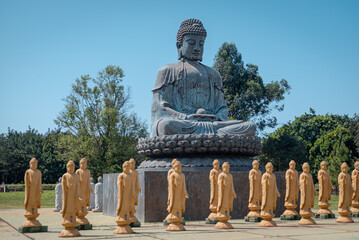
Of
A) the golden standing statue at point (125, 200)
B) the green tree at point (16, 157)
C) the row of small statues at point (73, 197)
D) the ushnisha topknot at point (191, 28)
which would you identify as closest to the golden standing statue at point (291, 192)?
the row of small statues at point (73, 197)

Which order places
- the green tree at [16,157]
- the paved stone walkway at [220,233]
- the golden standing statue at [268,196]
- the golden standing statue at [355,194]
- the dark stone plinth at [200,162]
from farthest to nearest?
the green tree at [16,157]
the dark stone plinth at [200,162]
the golden standing statue at [355,194]
the golden standing statue at [268,196]
the paved stone walkway at [220,233]

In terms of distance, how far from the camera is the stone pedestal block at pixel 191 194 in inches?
412

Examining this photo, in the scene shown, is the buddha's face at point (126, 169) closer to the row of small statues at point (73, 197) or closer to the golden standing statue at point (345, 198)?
the row of small statues at point (73, 197)

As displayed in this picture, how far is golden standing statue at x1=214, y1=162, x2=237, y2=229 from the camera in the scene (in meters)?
8.73

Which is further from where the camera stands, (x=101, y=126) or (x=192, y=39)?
(x=101, y=126)

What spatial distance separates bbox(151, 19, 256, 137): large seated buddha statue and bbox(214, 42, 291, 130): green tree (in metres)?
14.2

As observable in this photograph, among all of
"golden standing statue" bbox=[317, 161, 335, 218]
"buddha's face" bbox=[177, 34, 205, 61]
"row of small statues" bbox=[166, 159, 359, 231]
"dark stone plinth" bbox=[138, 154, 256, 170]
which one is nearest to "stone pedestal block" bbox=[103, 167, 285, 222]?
"dark stone plinth" bbox=[138, 154, 256, 170]

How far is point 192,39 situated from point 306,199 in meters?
6.54

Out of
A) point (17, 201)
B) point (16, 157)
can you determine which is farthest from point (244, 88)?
point (16, 157)

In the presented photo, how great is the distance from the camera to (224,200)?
29.0 feet

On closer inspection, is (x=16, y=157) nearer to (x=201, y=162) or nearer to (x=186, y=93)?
(x=186, y=93)

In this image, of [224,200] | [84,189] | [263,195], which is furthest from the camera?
[263,195]

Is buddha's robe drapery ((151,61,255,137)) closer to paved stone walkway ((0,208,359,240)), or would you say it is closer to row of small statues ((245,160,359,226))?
row of small statues ((245,160,359,226))

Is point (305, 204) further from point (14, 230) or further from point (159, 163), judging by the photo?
point (14, 230)
